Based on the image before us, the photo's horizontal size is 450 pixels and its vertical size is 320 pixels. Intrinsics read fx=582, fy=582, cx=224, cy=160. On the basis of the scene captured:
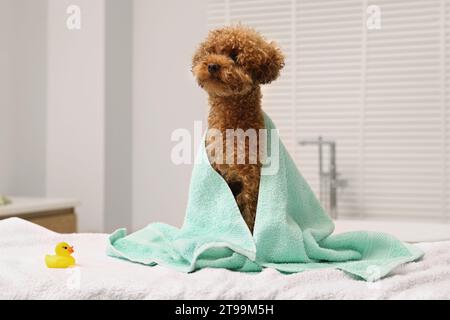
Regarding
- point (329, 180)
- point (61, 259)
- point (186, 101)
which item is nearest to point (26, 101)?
point (186, 101)

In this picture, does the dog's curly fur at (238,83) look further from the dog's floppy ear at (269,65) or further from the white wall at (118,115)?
the white wall at (118,115)

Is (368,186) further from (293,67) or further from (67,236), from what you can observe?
(67,236)

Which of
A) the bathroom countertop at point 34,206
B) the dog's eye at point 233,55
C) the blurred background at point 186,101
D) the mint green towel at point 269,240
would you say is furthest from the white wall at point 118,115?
the dog's eye at point 233,55

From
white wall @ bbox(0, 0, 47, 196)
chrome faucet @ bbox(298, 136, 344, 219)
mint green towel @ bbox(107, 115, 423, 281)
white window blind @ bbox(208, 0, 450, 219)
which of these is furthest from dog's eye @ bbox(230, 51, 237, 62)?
white wall @ bbox(0, 0, 47, 196)

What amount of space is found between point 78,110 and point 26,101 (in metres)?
0.39

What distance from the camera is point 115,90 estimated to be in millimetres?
3303

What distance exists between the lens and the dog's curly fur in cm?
105

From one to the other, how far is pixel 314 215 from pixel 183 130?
220 cm

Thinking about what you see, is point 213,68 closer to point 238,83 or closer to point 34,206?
point 238,83

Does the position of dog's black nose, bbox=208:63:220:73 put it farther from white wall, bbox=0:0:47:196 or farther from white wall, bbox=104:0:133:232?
white wall, bbox=0:0:47:196

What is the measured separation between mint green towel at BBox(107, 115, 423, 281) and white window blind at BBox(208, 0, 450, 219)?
5.84 ft

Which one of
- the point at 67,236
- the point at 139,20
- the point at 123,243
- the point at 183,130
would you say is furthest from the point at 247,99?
the point at 139,20

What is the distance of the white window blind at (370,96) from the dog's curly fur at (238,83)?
1.92 metres

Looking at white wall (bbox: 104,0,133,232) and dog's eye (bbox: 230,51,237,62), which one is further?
white wall (bbox: 104,0,133,232)
